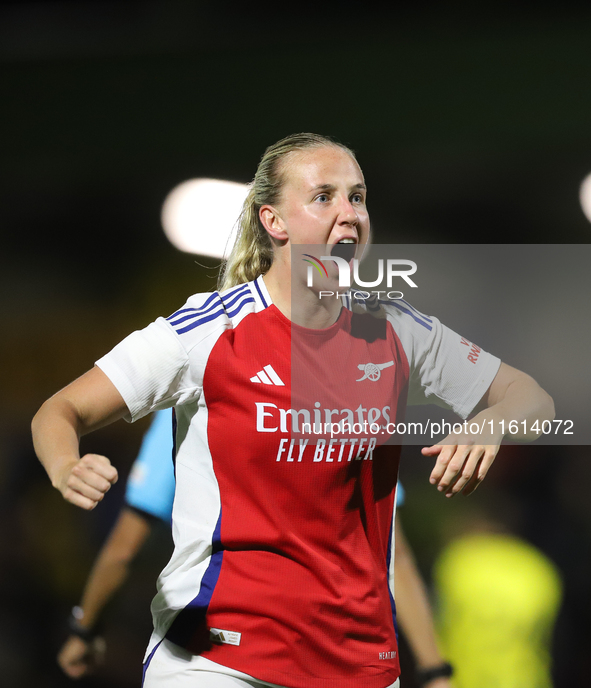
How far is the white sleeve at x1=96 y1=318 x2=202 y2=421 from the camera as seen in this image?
102 centimetres

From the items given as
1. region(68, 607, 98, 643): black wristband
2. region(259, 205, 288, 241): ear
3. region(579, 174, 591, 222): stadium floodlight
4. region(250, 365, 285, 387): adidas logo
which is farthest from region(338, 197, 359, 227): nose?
region(68, 607, 98, 643): black wristband

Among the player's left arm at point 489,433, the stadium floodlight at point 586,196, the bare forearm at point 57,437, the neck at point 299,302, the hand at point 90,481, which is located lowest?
the hand at point 90,481

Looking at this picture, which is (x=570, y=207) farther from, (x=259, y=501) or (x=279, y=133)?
(x=259, y=501)

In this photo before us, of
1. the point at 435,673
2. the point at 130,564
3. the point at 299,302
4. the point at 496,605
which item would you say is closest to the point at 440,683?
the point at 435,673

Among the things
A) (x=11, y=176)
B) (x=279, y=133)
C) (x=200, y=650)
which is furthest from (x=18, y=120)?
(x=200, y=650)

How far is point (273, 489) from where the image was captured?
104cm

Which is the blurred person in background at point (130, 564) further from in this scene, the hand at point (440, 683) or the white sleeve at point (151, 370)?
the white sleeve at point (151, 370)

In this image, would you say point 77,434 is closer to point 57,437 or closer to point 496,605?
point 57,437

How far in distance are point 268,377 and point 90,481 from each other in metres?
0.39


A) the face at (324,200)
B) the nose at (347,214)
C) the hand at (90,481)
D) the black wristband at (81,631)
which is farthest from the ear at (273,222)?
the black wristband at (81,631)

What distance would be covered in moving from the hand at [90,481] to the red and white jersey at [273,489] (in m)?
0.22

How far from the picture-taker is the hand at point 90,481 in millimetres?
785

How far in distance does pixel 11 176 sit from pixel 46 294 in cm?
38

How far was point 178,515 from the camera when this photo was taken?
3.57ft
